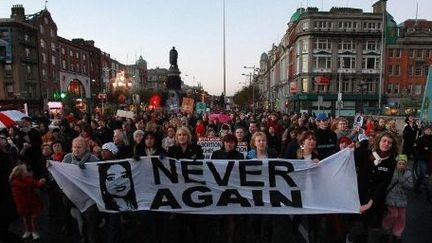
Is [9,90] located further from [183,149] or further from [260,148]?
[260,148]

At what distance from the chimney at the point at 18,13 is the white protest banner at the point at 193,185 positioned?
2108 inches

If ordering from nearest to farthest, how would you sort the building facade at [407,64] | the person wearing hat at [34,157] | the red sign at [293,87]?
the person wearing hat at [34,157] → the red sign at [293,87] → the building facade at [407,64]

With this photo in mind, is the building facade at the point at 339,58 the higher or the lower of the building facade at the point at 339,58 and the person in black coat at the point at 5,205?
the higher

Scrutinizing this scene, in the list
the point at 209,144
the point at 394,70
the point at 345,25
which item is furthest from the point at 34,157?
the point at 394,70

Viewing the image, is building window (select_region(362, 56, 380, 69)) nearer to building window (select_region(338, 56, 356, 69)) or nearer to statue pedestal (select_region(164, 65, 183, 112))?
building window (select_region(338, 56, 356, 69))

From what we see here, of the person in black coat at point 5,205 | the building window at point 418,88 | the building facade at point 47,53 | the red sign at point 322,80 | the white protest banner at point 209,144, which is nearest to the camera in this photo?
the person in black coat at point 5,205

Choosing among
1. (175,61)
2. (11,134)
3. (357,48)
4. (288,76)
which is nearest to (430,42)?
(357,48)

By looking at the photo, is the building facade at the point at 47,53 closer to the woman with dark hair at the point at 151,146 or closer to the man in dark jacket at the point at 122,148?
the man in dark jacket at the point at 122,148

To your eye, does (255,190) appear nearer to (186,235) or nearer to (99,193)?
(186,235)

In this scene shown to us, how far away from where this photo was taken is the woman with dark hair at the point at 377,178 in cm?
483

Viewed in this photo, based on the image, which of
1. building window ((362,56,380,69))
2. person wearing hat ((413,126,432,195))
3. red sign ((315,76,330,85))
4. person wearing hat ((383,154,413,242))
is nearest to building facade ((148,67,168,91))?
red sign ((315,76,330,85))

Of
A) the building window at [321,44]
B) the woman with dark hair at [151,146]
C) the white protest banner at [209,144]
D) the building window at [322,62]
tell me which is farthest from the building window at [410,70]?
the woman with dark hair at [151,146]

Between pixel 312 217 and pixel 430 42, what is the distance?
73.0m

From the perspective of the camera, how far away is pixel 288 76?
78.8m
